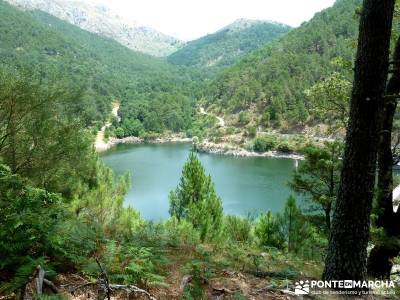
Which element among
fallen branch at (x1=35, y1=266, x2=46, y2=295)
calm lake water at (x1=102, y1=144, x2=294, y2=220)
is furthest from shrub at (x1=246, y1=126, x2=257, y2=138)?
fallen branch at (x1=35, y1=266, x2=46, y2=295)

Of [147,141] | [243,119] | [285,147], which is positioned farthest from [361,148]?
[243,119]

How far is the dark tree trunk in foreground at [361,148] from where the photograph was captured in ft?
9.68

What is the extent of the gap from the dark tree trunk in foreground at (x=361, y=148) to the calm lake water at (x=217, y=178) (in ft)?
66.1

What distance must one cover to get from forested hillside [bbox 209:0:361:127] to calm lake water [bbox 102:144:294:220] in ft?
81.2

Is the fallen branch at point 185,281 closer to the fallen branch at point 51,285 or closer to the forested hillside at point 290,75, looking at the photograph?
the fallen branch at point 51,285

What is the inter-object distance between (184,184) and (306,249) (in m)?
10.5

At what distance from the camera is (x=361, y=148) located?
3092mm

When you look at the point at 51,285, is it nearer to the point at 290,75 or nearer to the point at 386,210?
the point at 386,210

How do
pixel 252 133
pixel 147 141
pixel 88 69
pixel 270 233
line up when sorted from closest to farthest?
pixel 270 233 → pixel 252 133 → pixel 147 141 → pixel 88 69

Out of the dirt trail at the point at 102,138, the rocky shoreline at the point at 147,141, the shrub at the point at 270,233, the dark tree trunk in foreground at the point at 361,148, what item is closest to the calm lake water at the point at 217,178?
the dirt trail at the point at 102,138

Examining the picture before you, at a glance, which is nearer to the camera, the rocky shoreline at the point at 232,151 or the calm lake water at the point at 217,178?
the calm lake water at the point at 217,178

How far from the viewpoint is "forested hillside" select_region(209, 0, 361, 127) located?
77.9 m

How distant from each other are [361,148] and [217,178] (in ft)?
126

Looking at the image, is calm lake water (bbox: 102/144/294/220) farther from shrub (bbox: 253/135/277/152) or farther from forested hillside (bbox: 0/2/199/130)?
forested hillside (bbox: 0/2/199/130)
